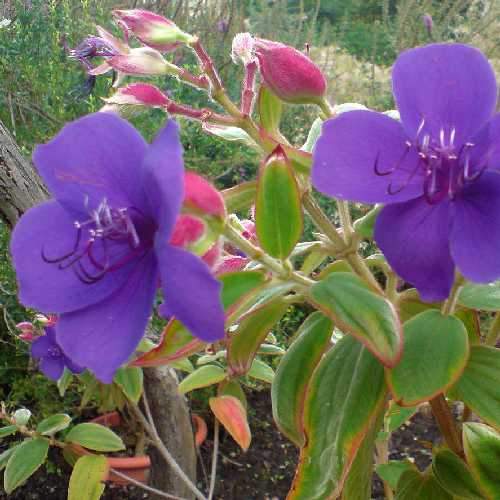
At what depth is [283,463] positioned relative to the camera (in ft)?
5.38

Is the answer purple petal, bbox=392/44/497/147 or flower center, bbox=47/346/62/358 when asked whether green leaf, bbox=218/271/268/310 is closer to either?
purple petal, bbox=392/44/497/147

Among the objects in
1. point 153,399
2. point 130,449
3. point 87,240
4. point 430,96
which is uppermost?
point 430,96

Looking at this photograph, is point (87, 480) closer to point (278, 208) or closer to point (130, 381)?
point (130, 381)

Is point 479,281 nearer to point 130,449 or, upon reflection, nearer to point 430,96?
point 430,96

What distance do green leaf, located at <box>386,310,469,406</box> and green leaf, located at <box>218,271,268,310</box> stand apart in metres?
0.10

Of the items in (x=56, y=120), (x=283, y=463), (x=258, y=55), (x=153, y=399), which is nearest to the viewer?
(x=258, y=55)

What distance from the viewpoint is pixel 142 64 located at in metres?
0.50

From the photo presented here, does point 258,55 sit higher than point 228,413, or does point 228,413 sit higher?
point 258,55

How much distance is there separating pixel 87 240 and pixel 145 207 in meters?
0.05

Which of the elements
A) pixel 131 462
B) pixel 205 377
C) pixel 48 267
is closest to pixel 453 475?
pixel 48 267

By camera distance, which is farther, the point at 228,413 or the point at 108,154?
the point at 228,413

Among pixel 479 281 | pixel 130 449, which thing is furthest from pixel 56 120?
pixel 479 281

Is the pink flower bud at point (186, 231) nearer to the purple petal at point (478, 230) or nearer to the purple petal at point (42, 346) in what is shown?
the purple petal at point (478, 230)

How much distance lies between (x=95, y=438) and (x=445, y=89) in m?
0.88
